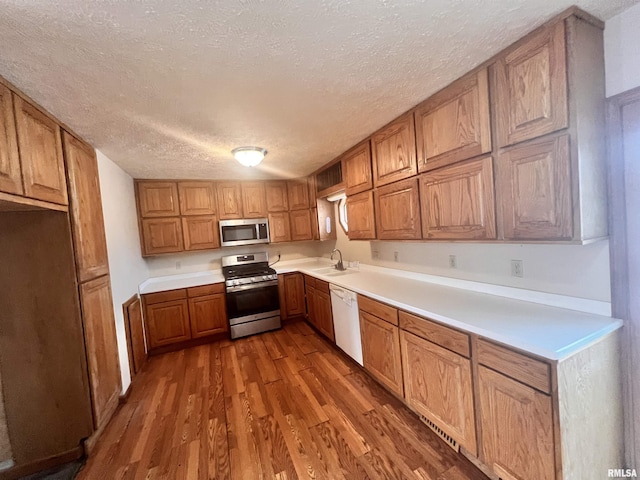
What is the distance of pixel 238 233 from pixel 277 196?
33.8 inches

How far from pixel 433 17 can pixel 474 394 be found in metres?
1.86

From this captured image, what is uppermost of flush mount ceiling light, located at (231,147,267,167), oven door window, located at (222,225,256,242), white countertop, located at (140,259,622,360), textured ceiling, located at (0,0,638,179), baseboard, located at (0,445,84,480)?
textured ceiling, located at (0,0,638,179)

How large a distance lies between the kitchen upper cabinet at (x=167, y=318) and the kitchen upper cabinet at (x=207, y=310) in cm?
7

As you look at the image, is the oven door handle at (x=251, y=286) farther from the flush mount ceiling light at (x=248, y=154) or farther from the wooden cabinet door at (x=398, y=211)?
the wooden cabinet door at (x=398, y=211)

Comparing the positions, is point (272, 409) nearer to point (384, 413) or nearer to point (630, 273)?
point (384, 413)

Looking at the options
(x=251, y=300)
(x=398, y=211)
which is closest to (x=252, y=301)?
(x=251, y=300)

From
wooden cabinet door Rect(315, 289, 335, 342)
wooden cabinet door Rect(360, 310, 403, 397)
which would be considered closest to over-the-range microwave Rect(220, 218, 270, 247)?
wooden cabinet door Rect(315, 289, 335, 342)

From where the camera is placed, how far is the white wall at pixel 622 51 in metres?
1.16

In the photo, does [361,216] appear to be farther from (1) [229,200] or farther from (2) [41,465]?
(2) [41,465]

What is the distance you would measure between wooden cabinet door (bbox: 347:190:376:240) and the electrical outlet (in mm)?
1158

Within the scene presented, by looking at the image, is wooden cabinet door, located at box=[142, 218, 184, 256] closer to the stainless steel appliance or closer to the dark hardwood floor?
the stainless steel appliance

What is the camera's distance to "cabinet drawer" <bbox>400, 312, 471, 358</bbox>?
1421mm

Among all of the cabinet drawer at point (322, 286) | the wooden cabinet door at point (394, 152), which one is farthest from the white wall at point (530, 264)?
the cabinet drawer at point (322, 286)

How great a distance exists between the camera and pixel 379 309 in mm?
2096
